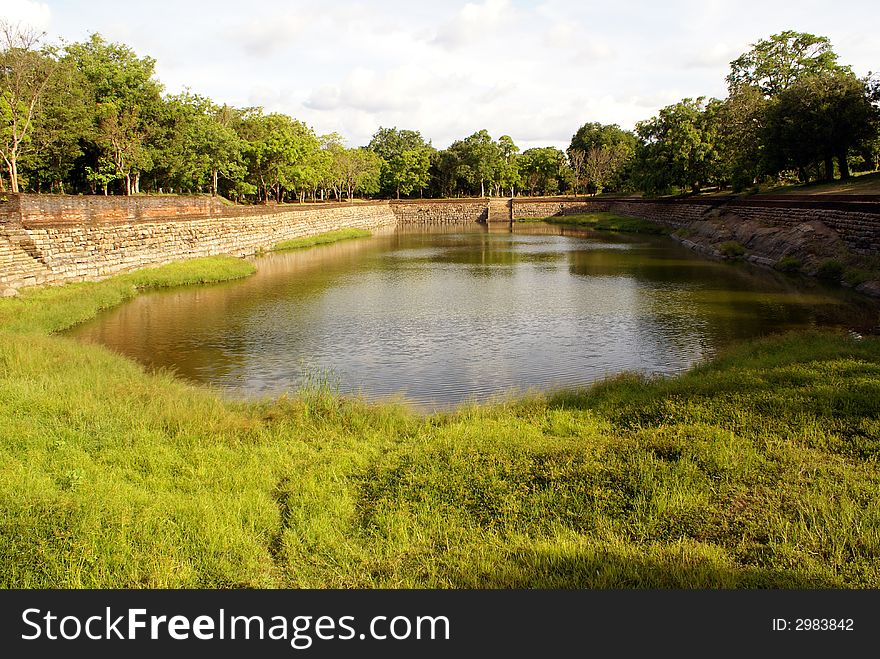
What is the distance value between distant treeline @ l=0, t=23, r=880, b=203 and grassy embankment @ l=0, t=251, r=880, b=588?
97.0 ft

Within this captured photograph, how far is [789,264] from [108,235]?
105 feet

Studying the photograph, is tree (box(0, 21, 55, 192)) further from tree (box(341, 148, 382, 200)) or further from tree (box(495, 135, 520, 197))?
tree (box(495, 135, 520, 197))

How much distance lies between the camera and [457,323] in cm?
2173

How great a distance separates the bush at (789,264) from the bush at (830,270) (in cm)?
240

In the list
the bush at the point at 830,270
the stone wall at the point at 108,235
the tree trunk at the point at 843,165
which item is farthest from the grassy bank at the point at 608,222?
the stone wall at the point at 108,235

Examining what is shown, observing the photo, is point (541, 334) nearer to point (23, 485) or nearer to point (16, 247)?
point (23, 485)

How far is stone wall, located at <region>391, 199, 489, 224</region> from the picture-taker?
93938 mm

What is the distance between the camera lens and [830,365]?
39.0ft

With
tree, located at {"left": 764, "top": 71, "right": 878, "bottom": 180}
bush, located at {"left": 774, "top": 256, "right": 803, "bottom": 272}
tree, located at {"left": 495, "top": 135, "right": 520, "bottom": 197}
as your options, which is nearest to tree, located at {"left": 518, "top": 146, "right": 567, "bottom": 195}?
tree, located at {"left": 495, "top": 135, "right": 520, "bottom": 197}

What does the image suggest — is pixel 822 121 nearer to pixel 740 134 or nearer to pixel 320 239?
pixel 740 134

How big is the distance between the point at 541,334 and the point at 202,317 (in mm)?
11518

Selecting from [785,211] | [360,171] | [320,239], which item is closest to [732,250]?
[785,211]

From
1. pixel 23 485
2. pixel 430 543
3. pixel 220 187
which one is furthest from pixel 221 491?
pixel 220 187

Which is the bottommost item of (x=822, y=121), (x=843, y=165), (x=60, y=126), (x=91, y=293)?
(x=91, y=293)
